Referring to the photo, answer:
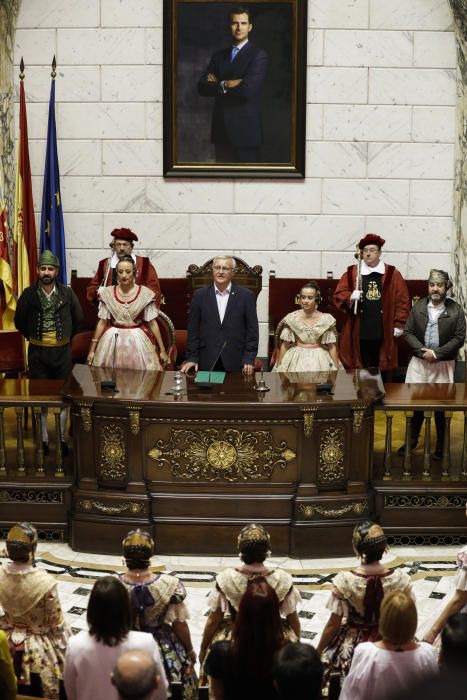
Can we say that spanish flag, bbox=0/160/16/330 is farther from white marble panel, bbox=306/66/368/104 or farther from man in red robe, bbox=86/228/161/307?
white marble panel, bbox=306/66/368/104

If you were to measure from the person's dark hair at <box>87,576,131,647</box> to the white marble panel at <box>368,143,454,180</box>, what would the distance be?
734cm

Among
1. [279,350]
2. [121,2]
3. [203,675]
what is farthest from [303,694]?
[121,2]

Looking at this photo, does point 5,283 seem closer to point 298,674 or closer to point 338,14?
point 338,14

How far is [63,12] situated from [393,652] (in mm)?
8133

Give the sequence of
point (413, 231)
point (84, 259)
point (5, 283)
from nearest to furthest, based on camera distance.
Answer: point (5, 283) < point (413, 231) < point (84, 259)

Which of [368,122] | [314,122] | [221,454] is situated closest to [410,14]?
[368,122]

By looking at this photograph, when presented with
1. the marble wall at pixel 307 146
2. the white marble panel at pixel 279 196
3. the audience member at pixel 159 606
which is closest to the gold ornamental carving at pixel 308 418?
the audience member at pixel 159 606

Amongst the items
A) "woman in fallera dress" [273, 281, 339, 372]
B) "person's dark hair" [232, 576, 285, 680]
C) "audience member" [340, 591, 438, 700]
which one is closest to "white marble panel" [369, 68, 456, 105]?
"woman in fallera dress" [273, 281, 339, 372]

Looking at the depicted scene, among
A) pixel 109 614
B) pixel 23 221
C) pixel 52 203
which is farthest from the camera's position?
pixel 52 203

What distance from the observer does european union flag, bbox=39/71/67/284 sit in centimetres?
989

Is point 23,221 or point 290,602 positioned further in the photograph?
point 23,221

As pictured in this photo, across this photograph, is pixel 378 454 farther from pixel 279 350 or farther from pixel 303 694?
pixel 303 694

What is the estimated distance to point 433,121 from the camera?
33.2ft

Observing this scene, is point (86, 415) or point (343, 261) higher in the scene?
point (343, 261)
